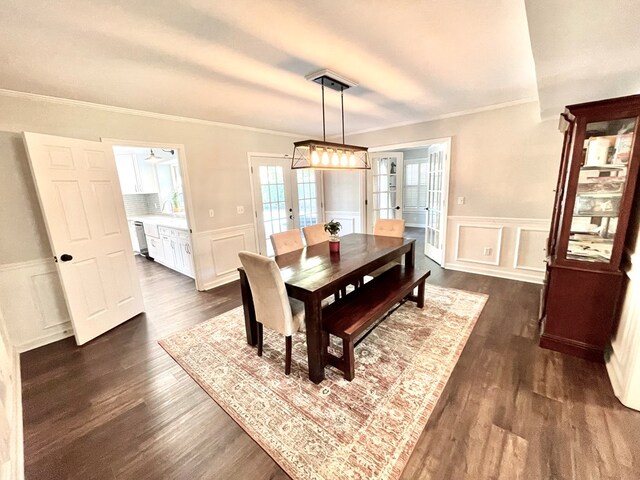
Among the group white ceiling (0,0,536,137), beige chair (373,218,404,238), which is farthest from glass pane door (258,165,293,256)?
beige chair (373,218,404,238)

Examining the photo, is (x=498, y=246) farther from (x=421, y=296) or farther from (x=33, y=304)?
(x=33, y=304)

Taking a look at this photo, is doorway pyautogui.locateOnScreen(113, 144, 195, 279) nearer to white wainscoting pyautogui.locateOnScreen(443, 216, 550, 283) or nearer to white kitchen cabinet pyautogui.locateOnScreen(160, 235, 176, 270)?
white kitchen cabinet pyautogui.locateOnScreen(160, 235, 176, 270)

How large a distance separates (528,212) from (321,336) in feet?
11.2

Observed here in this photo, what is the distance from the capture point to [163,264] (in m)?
5.18

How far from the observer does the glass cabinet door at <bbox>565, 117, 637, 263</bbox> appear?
1.88 metres

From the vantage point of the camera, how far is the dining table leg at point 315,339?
1.85 m

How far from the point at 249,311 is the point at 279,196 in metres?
2.84

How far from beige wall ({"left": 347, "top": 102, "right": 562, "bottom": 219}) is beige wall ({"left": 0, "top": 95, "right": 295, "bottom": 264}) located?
2993mm

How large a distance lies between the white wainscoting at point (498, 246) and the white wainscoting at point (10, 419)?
480 centimetres

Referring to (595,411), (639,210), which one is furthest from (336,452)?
(639,210)

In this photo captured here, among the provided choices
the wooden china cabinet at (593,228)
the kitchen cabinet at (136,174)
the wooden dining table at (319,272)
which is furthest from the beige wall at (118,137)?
the wooden china cabinet at (593,228)

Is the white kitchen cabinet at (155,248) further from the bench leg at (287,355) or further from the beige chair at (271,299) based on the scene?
the bench leg at (287,355)

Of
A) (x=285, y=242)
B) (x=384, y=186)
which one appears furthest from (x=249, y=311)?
(x=384, y=186)

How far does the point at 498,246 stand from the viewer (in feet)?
12.5
